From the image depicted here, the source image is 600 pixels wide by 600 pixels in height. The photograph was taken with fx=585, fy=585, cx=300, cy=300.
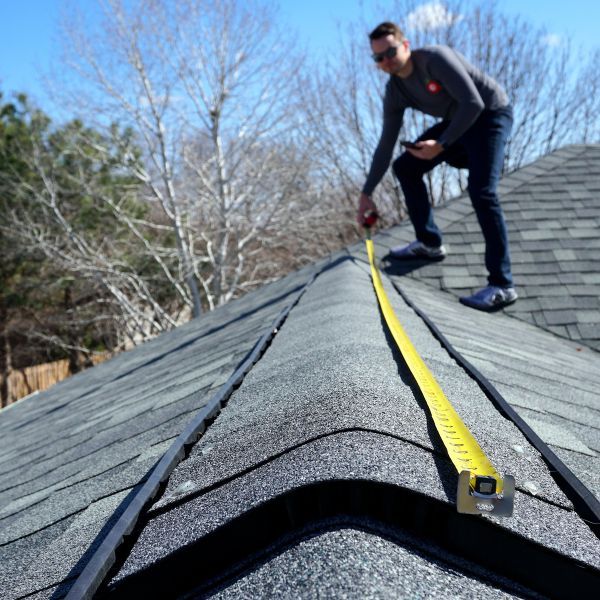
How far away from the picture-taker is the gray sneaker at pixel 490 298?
4.20 metres

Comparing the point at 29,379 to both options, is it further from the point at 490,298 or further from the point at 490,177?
the point at 490,177

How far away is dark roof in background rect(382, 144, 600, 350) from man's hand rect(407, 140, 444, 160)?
1062 mm

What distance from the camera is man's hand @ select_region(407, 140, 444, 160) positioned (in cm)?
387

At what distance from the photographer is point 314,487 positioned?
796 mm

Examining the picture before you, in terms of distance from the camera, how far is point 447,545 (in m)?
0.78

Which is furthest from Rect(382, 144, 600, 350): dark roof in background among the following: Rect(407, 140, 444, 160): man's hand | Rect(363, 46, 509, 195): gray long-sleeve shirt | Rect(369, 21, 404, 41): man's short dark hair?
Rect(369, 21, 404, 41): man's short dark hair

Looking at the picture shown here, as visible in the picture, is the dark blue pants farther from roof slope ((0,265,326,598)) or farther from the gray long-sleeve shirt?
roof slope ((0,265,326,598))

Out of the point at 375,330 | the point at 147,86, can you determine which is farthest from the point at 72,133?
the point at 375,330

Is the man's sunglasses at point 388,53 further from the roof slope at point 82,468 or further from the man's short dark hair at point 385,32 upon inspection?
the roof slope at point 82,468

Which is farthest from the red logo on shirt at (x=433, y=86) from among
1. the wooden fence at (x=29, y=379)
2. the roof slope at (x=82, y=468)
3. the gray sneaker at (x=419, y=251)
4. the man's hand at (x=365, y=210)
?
the wooden fence at (x=29, y=379)

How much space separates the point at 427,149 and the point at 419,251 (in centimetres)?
113

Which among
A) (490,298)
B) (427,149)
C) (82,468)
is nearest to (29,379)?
(490,298)

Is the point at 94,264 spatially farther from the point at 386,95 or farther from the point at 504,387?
the point at 504,387

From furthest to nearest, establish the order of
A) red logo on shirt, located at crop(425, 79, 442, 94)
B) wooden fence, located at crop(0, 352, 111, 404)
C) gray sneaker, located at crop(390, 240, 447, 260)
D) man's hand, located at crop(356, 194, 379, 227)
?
wooden fence, located at crop(0, 352, 111, 404) → gray sneaker, located at crop(390, 240, 447, 260) → man's hand, located at crop(356, 194, 379, 227) → red logo on shirt, located at crop(425, 79, 442, 94)
